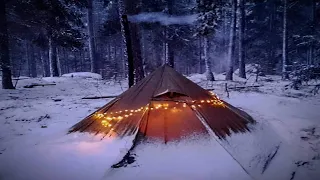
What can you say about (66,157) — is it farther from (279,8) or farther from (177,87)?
(279,8)

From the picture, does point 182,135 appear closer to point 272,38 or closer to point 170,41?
point 170,41

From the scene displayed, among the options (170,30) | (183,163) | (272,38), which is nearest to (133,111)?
(183,163)

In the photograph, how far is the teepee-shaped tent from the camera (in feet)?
16.2

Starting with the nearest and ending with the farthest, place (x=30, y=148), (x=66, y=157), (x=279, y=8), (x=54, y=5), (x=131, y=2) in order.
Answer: (x=66, y=157) → (x=30, y=148) → (x=131, y=2) → (x=54, y=5) → (x=279, y=8)

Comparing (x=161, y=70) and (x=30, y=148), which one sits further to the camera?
(x=161, y=70)

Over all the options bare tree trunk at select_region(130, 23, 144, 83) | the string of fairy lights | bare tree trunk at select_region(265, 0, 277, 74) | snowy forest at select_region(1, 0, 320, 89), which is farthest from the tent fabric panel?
bare tree trunk at select_region(265, 0, 277, 74)

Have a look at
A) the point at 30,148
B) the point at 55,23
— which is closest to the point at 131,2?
the point at 55,23

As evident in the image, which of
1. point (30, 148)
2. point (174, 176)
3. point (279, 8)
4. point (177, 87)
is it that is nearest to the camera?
point (174, 176)

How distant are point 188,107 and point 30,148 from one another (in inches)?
141

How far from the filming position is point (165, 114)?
518 centimetres

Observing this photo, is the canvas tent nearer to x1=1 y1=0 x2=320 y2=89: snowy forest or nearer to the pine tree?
x1=1 y1=0 x2=320 y2=89: snowy forest

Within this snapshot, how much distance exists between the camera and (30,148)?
16.8ft

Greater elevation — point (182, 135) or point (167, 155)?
point (182, 135)

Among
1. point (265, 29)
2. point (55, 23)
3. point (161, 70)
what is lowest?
point (161, 70)
